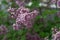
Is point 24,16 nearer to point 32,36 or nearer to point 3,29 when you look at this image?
point 32,36

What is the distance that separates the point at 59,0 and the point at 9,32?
0.39 metres

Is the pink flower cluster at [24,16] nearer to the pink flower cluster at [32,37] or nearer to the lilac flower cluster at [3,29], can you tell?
the pink flower cluster at [32,37]

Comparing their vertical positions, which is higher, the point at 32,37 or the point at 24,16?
the point at 24,16

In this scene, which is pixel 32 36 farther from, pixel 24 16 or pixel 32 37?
pixel 24 16

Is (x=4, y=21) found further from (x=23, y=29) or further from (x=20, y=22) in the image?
(x=20, y=22)

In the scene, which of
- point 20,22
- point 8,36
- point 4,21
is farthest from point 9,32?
point 20,22

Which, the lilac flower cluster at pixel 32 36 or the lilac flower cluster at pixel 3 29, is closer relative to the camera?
the lilac flower cluster at pixel 32 36

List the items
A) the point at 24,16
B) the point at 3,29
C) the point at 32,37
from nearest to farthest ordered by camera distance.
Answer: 1. the point at 24,16
2. the point at 32,37
3. the point at 3,29

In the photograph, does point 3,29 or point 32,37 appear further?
point 3,29

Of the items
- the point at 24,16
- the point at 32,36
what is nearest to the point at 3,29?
the point at 32,36

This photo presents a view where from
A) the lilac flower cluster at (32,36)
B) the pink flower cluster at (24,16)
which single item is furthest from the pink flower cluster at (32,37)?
the pink flower cluster at (24,16)

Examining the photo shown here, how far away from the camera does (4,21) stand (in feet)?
5.32

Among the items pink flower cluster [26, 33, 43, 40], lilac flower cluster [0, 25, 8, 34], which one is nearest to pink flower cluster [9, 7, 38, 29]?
pink flower cluster [26, 33, 43, 40]

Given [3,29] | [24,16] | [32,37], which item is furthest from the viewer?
[3,29]
